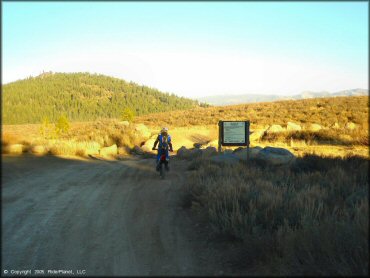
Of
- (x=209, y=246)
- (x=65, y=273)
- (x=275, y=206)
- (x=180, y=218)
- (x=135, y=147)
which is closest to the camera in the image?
(x=65, y=273)

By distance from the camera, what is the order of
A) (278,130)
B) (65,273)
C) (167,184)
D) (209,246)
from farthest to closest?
(278,130)
(167,184)
(209,246)
(65,273)

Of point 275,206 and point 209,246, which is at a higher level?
point 275,206

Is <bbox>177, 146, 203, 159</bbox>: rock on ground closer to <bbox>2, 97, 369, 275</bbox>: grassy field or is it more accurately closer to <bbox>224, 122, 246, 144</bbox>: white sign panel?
<bbox>224, 122, 246, 144</bbox>: white sign panel

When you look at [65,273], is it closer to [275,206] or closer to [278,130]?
[275,206]

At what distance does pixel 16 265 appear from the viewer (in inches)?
193

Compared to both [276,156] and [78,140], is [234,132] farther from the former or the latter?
[78,140]

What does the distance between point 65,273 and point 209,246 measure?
2245 millimetres

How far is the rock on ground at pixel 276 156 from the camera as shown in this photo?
12.1m

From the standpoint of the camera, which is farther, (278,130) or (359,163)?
(278,130)

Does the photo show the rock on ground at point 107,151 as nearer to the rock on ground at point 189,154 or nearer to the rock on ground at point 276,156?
the rock on ground at point 189,154

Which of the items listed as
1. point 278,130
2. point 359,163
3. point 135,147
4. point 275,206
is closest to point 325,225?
point 275,206

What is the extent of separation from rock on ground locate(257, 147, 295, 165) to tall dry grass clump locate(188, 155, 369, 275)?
207 centimetres

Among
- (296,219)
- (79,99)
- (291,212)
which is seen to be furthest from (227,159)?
(79,99)

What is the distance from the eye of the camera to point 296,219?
5.86m
